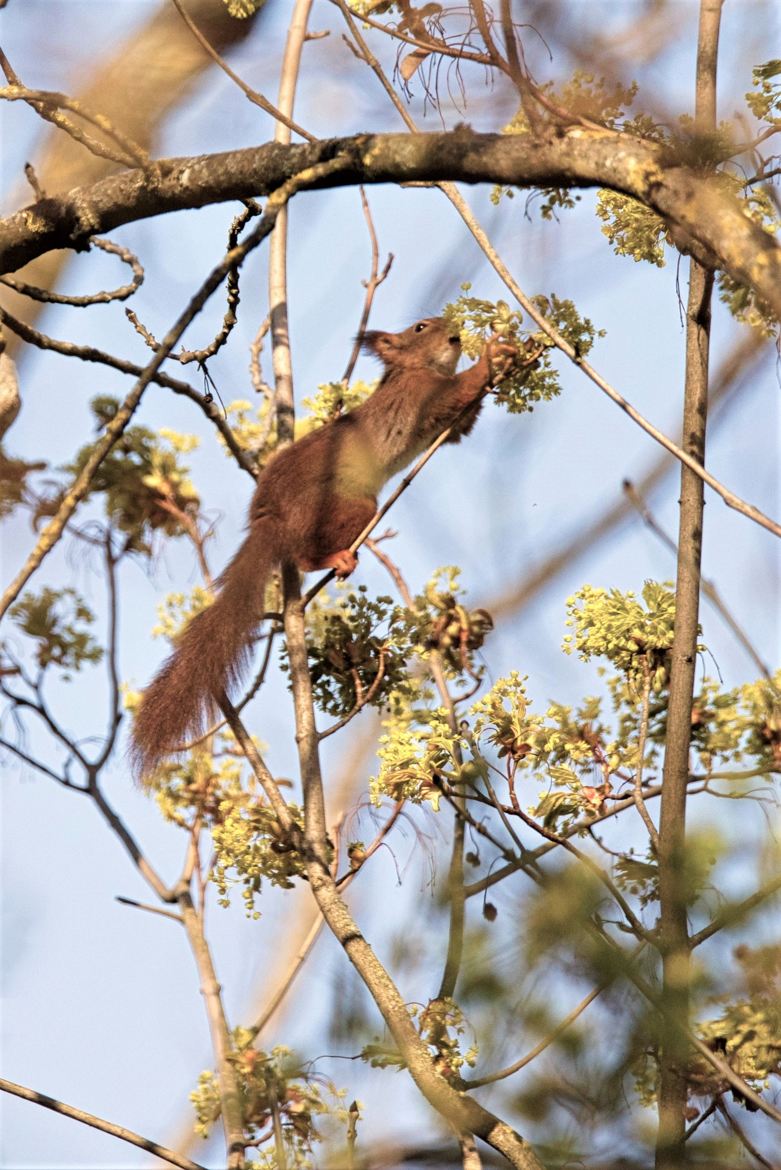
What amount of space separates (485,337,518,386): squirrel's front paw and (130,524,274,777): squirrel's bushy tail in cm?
91

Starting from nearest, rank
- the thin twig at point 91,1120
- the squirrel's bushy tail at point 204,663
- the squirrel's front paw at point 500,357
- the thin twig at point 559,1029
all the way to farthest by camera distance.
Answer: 1. the thin twig at point 559,1029
2. the thin twig at point 91,1120
3. the squirrel's front paw at point 500,357
4. the squirrel's bushy tail at point 204,663

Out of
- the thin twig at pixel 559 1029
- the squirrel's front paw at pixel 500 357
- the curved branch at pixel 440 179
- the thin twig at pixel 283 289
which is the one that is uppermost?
the thin twig at pixel 283 289

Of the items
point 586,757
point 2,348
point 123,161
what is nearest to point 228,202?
point 123,161

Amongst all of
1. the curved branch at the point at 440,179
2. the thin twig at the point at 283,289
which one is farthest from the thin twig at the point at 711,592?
the thin twig at the point at 283,289

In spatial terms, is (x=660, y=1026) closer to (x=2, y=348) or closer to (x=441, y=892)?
(x=441, y=892)

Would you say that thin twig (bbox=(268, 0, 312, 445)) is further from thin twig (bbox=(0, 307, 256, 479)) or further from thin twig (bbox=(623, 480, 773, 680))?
thin twig (bbox=(623, 480, 773, 680))

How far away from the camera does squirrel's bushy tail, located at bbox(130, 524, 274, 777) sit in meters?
2.85

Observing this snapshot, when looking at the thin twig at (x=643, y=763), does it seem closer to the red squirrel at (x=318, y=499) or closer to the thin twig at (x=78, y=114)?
the red squirrel at (x=318, y=499)

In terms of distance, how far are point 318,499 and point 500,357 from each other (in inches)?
43.1

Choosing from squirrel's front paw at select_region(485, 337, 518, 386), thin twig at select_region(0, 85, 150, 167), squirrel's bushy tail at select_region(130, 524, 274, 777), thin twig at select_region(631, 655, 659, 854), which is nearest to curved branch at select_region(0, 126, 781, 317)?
thin twig at select_region(0, 85, 150, 167)

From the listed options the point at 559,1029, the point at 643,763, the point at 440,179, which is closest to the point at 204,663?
the point at 643,763

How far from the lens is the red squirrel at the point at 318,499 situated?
2.92 metres

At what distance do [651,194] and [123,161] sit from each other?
0.89 meters

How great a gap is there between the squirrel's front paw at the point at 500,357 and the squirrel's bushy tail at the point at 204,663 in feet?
2.99
